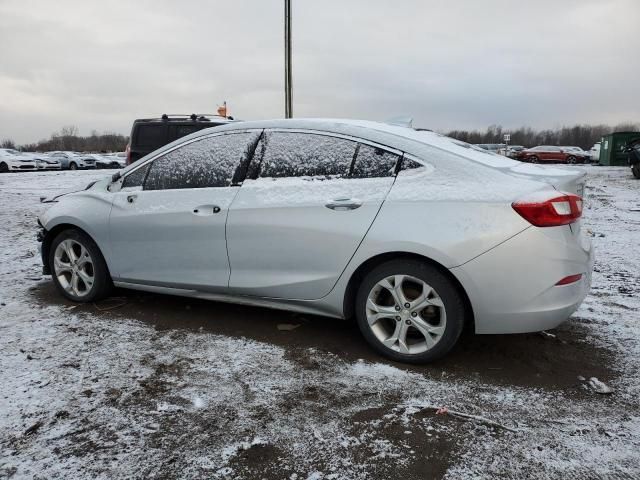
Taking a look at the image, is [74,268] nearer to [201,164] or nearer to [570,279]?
[201,164]

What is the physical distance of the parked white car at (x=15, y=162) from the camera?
28047 millimetres

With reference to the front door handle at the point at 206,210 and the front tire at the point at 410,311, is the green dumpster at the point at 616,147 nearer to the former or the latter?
the front tire at the point at 410,311

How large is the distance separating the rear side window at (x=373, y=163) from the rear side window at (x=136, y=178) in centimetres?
186

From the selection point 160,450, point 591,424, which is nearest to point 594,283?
point 591,424

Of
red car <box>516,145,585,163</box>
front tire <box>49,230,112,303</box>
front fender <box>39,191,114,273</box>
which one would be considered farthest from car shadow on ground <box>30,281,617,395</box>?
red car <box>516,145,585,163</box>

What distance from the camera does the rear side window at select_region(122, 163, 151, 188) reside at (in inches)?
164

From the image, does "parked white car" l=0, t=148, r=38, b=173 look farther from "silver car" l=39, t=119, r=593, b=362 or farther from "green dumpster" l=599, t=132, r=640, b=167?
"green dumpster" l=599, t=132, r=640, b=167

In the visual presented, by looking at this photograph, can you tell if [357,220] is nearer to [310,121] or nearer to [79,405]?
[310,121]

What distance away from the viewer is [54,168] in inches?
1252

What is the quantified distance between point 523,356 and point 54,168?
34182mm

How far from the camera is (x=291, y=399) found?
2828 mm

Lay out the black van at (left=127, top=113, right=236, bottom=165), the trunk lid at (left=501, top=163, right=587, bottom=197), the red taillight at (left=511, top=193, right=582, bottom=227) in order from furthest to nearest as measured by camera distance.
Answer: the black van at (left=127, top=113, right=236, bottom=165) < the trunk lid at (left=501, top=163, right=587, bottom=197) < the red taillight at (left=511, top=193, right=582, bottom=227)

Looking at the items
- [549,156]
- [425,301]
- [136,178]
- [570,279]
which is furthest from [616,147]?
[136,178]

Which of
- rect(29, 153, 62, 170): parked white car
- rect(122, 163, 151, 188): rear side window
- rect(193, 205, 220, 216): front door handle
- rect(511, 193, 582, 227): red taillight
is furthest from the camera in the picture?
rect(29, 153, 62, 170): parked white car
